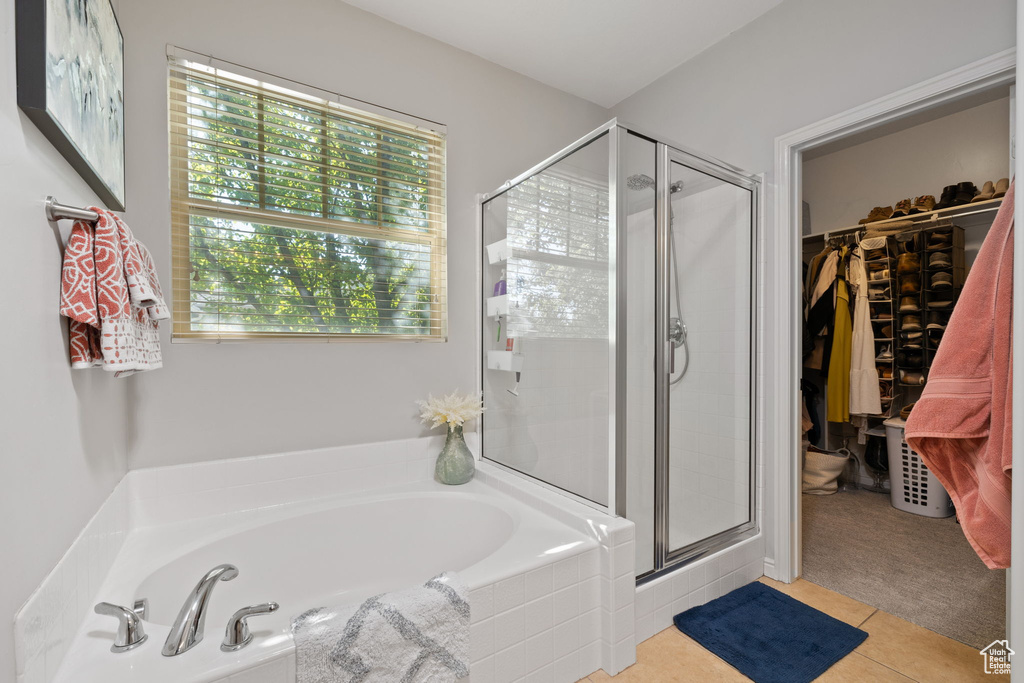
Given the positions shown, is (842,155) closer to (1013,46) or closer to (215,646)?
(1013,46)

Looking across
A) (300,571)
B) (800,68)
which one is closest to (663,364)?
(800,68)

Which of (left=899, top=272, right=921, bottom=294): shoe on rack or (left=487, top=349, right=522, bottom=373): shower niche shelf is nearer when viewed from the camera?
(left=487, top=349, right=522, bottom=373): shower niche shelf

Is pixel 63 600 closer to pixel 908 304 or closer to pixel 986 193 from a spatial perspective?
pixel 908 304

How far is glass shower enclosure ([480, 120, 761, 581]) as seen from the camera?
1705 mm

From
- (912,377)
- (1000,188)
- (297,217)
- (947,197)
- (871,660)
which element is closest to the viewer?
(871,660)

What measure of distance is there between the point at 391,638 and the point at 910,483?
3.36m

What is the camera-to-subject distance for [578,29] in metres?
2.26

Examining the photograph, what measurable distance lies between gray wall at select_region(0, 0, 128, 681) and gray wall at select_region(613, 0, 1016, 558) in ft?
7.92

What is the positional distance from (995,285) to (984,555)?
2.30ft

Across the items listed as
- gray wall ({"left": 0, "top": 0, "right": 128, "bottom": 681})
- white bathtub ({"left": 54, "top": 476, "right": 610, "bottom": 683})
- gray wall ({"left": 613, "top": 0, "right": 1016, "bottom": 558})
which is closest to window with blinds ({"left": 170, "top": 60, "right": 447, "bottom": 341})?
gray wall ({"left": 0, "top": 0, "right": 128, "bottom": 681})

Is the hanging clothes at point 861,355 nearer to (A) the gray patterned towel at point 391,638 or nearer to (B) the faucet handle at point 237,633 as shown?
(A) the gray patterned towel at point 391,638

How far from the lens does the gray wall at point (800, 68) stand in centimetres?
165

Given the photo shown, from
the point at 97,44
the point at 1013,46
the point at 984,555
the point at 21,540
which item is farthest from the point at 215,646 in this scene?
the point at 1013,46

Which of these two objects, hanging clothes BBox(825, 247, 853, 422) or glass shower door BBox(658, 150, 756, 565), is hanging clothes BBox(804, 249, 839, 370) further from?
glass shower door BBox(658, 150, 756, 565)
